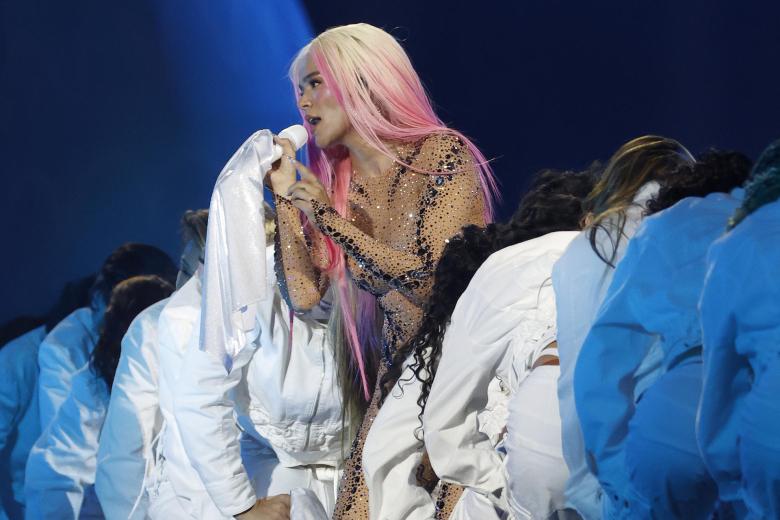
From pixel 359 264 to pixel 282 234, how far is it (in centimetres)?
32

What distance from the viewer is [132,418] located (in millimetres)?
3814

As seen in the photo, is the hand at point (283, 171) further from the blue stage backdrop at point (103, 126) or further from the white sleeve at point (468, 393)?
the blue stage backdrop at point (103, 126)

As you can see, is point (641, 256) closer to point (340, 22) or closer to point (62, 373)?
point (340, 22)

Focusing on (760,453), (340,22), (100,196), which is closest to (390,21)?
(340,22)

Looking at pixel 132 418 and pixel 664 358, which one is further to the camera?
pixel 132 418

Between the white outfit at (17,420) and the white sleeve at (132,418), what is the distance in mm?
764

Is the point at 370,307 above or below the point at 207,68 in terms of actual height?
below

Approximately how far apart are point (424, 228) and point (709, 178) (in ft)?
3.30

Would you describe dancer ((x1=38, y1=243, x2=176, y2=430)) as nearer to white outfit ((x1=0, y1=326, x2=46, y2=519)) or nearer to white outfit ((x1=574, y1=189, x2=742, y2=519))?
white outfit ((x1=0, y1=326, x2=46, y2=519))

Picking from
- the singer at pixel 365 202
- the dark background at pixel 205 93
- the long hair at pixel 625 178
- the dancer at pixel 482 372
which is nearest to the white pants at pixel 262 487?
the singer at pixel 365 202

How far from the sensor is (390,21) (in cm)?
371

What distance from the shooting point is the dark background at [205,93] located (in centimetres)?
310

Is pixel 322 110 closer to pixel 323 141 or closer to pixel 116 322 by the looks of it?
pixel 323 141

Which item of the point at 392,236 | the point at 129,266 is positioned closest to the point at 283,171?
the point at 392,236
